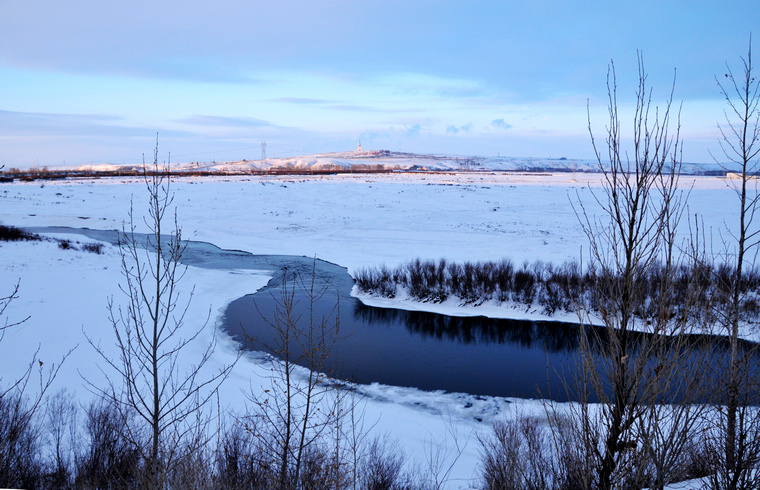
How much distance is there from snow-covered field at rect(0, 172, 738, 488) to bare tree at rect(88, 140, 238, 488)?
596mm

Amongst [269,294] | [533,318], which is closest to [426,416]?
[533,318]

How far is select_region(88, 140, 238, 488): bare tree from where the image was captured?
4.84 metres

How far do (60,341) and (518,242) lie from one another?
2158 centimetres

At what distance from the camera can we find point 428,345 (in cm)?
1454

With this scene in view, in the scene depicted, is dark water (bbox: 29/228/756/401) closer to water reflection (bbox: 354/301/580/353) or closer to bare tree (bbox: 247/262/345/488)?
water reflection (bbox: 354/301/580/353)

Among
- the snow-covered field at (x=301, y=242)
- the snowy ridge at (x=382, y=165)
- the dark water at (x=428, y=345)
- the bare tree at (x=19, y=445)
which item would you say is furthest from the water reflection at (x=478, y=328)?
the snowy ridge at (x=382, y=165)

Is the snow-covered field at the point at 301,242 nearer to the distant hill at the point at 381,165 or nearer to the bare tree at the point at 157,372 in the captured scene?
the bare tree at the point at 157,372

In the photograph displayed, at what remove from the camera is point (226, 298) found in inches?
707

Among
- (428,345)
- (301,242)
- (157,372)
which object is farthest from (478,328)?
(301,242)

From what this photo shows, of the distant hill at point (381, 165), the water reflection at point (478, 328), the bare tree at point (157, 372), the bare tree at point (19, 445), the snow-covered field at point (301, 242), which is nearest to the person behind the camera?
the bare tree at point (157, 372)

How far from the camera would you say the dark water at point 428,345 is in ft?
39.0

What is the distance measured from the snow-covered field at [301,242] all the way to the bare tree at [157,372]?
60 centimetres

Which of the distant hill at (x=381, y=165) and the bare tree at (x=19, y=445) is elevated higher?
the distant hill at (x=381, y=165)

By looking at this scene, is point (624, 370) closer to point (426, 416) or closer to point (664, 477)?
point (664, 477)
